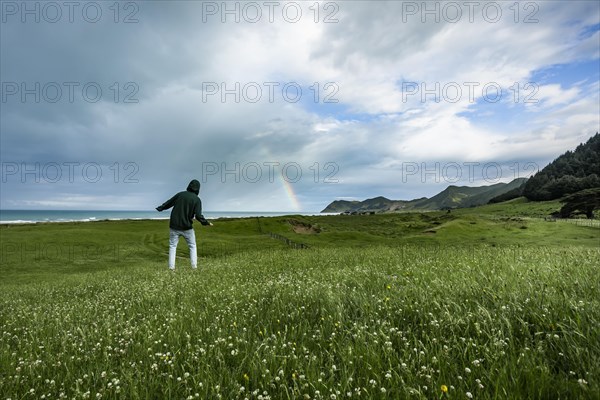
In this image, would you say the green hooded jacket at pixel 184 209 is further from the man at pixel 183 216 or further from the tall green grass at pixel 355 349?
the tall green grass at pixel 355 349

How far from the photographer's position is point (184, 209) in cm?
1917

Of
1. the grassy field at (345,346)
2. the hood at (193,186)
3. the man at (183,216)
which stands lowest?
the grassy field at (345,346)

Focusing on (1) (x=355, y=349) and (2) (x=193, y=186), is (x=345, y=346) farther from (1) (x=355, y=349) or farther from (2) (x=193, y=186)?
(2) (x=193, y=186)

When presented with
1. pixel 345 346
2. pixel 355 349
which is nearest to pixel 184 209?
pixel 345 346

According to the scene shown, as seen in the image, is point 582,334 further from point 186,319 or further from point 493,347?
point 186,319

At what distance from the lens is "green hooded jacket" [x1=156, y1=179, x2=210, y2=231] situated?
62.6ft

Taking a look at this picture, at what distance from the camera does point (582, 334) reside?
11.0ft

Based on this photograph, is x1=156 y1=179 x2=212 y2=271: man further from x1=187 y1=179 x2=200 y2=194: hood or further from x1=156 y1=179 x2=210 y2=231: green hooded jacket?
x1=187 y1=179 x2=200 y2=194: hood

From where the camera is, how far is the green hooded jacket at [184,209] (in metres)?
19.1

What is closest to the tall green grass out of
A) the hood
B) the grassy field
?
the grassy field

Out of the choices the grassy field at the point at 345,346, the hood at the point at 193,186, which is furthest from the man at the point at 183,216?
the grassy field at the point at 345,346

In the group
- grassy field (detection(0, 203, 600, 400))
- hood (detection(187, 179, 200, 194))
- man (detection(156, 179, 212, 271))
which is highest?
hood (detection(187, 179, 200, 194))

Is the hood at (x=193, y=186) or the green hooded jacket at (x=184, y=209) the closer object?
the green hooded jacket at (x=184, y=209)

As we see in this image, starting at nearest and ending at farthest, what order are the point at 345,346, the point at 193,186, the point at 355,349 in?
the point at 355,349 < the point at 345,346 < the point at 193,186
